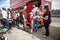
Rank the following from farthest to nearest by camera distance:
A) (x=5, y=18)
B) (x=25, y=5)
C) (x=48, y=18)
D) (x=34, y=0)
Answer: (x=25, y=5), (x=34, y=0), (x=5, y=18), (x=48, y=18)

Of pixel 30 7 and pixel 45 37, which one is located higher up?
pixel 30 7

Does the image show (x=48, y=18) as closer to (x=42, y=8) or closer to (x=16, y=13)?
(x=42, y=8)

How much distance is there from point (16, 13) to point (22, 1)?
73 centimetres

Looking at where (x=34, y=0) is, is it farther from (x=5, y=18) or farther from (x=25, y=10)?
(x=5, y=18)

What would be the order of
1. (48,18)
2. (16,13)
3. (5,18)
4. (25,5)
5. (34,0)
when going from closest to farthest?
(48,18)
(5,18)
(34,0)
(25,5)
(16,13)

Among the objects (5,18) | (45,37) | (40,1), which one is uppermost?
(40,1)

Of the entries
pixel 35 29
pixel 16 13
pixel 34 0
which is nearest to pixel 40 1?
pixel 34 0

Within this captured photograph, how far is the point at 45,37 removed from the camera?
16.6 feet

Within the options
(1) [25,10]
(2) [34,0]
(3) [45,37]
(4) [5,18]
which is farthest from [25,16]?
(3) [45,37]

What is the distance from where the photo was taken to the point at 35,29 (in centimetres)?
609

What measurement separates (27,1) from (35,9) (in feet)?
3.60

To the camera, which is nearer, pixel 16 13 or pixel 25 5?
pixel 25 5

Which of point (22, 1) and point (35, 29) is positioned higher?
point (22, 1)

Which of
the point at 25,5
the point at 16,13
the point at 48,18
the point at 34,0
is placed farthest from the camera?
the point at 16,13
